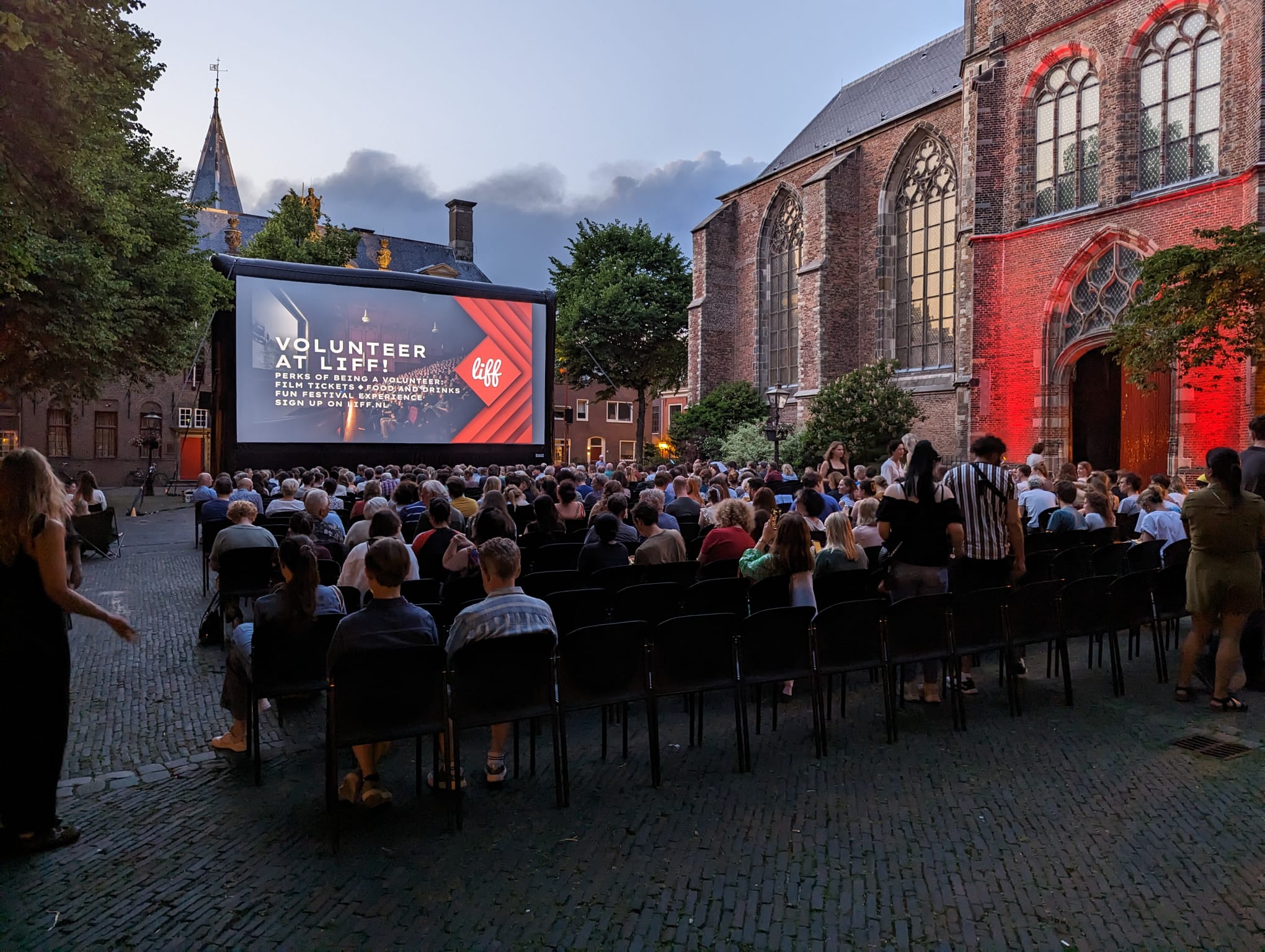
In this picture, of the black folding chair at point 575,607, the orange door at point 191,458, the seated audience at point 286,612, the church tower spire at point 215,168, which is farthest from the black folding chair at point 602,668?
the church tower spire at point 215,168

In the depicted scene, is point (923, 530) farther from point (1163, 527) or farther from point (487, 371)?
point (487, 371)

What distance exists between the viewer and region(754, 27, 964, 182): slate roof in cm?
2811

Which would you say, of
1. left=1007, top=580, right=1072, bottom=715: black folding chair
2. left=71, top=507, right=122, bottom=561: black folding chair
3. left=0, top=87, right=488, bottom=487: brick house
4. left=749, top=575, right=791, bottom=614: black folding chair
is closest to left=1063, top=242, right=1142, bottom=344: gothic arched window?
left=1007, top=580, right=1072, bottom=715: black folding chair

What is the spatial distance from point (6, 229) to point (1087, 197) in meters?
21.2

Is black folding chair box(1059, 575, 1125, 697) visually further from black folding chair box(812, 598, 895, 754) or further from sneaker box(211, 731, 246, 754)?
sneaker box(211, 731, 246, 754)

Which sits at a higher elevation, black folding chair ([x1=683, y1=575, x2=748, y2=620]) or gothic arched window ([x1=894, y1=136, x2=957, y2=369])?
gothic arched window ([x1=894, y1=136, x2=957, y2=369])

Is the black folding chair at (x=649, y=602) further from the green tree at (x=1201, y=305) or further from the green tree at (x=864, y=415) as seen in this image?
the green tree at (x=864, y=415)

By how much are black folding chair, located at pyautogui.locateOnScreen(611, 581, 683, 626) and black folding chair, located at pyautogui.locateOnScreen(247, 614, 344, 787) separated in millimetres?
1724

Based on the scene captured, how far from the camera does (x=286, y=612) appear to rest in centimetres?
438

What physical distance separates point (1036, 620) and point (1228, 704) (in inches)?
51.5

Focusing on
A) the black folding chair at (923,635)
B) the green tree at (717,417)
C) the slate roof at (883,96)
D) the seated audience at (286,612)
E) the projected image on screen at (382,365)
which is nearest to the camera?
the seated audience at (286,612)

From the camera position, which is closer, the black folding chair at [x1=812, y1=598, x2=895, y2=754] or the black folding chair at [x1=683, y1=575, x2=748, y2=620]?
the black folding chair at [x1=812, y1=598, x2=895, y2=754]

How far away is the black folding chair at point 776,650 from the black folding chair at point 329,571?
339 cm

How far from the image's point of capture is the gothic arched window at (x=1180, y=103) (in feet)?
57.6
